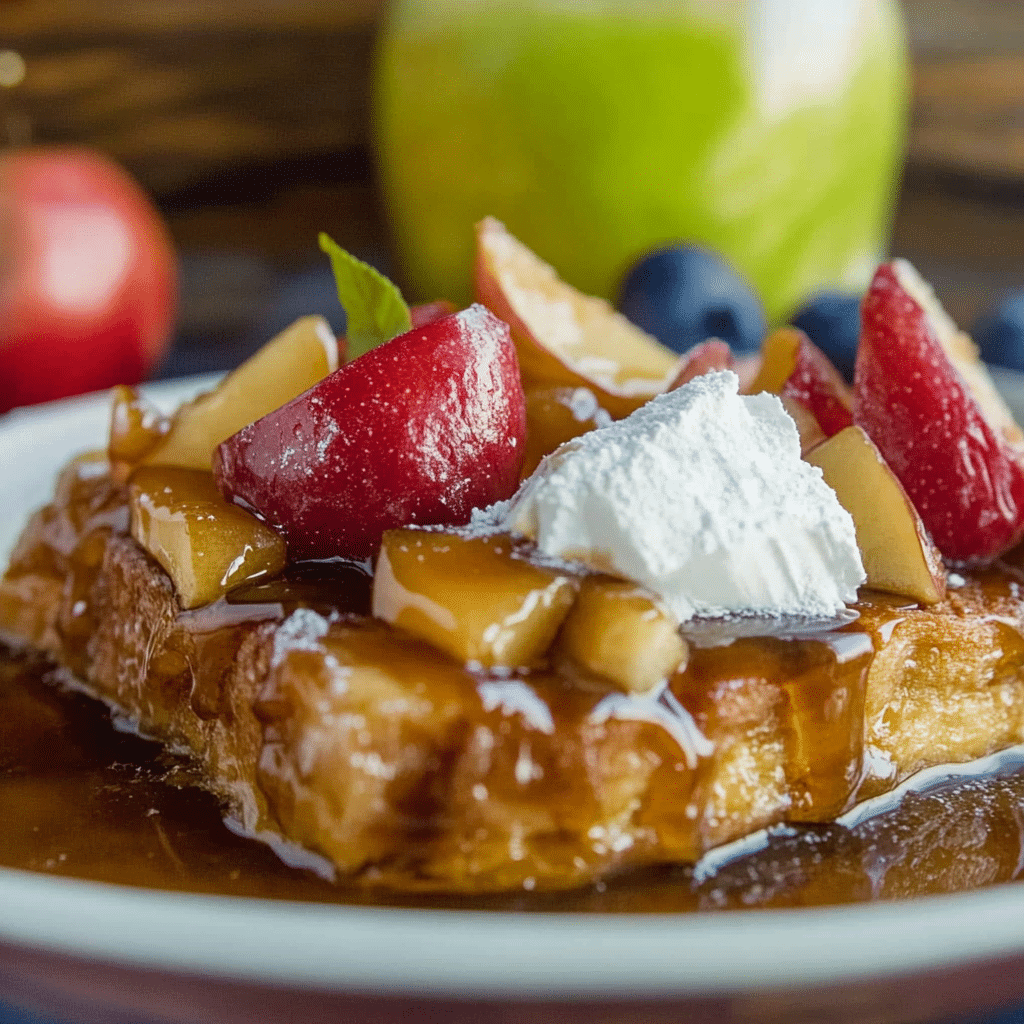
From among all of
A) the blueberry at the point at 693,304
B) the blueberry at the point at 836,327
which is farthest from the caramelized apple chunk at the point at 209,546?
the blueberry at the point at 836,327

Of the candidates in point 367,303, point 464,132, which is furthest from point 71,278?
Result: point 367,303

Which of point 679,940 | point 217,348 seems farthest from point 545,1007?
point 217,348

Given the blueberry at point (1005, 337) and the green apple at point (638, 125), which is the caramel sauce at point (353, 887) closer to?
the blueberry at point (1005, 337)

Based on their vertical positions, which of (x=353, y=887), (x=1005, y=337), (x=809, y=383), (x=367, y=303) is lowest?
(x=1005, y=337)

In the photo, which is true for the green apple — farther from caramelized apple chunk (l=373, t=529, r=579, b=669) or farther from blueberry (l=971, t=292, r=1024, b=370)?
caramelized apple chunk (l=373, t=529, r=579, b=669)

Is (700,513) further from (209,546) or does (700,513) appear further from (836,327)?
(836,327)

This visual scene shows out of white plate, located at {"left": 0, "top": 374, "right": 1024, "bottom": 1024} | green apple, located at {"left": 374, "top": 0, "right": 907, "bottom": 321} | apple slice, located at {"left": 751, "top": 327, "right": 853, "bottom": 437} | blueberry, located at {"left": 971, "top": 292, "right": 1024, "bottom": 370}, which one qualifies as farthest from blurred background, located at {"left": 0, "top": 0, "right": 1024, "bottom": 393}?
white plate, located at {"left": 0, "top": 374, "right": 1024, "bottom": 1024}
